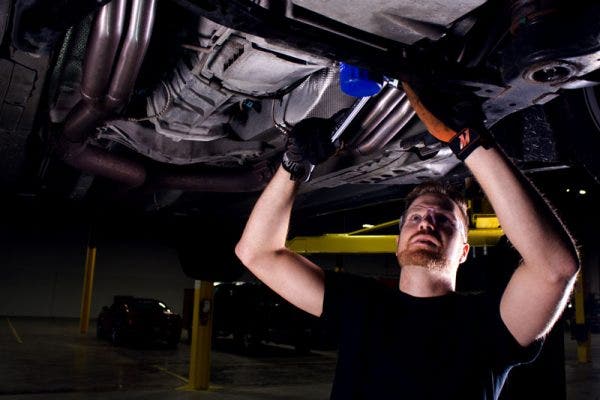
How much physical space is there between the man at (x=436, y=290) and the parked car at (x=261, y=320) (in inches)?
303

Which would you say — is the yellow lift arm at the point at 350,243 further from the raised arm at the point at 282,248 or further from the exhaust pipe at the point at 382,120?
the raised arm at the point at 282,248

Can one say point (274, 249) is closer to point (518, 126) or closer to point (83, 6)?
point (83, 6)

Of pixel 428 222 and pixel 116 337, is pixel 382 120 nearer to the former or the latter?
pixel 428 222

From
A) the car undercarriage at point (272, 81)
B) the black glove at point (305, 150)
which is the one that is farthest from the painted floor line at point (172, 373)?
the black glove at point (305, 150)

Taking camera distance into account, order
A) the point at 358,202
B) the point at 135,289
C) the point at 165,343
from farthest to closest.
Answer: the point at 135,289, the point at 165,343, the point at 358,202

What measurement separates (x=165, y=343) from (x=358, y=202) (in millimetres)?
7192

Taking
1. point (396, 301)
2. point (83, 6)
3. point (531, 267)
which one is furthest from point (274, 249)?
point (83, 6)

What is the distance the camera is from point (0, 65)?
8.38 ft

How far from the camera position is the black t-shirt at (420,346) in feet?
4.96

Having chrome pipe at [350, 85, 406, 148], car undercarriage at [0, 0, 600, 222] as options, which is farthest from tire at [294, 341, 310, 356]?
chrome pipe at [350, 85, 406, 148]

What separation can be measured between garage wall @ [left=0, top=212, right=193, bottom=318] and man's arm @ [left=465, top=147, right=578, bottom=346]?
50.5 ft

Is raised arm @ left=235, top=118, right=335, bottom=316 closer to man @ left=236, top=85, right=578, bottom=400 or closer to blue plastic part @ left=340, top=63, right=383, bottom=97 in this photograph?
man @ left=236, top=85, right=578, bottom=400

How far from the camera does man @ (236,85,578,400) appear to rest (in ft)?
4.39

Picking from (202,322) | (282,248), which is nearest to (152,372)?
(202,322)
